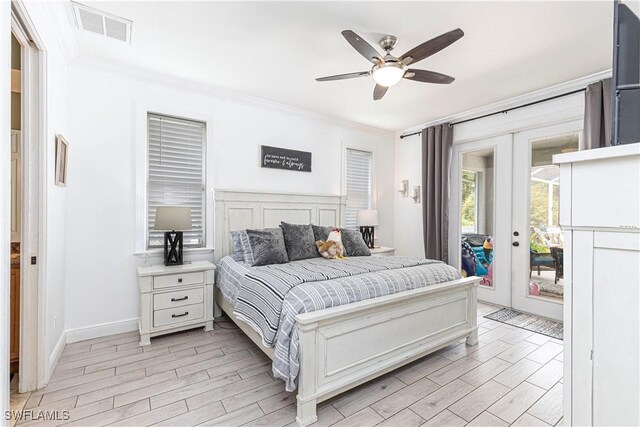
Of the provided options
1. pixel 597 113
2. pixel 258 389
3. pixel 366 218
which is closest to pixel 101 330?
pixel 258 389

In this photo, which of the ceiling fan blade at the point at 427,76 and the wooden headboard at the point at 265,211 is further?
the wooden headboard at the point at 265,211

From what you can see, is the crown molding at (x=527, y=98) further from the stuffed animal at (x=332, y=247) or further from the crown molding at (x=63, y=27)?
the crown molding at (x=63, y=27)

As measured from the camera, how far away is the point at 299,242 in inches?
132

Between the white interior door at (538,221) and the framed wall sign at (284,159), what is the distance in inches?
108

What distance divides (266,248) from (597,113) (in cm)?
353

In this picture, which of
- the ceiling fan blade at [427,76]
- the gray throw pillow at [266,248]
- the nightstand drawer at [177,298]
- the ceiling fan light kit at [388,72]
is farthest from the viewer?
the gray throw pillow at [266,248]

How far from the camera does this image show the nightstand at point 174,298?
9.37ft

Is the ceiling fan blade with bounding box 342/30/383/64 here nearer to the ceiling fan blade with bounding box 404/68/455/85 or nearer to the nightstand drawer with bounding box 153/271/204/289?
the ceiling fan blade with bounding box 404/68/455/85

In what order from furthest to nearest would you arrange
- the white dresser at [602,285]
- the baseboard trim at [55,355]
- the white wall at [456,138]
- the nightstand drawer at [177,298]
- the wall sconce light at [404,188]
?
1. the wall sconce light at [404,188]
2. the white wall at [456,138]
3. the nightstand drawer at [177,298]
4. the baseboard trim at [55,355]
5. the white dresser at [602,285]

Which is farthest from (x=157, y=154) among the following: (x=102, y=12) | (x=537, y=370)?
(x=537, y=370)

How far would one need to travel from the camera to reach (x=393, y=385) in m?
2.25

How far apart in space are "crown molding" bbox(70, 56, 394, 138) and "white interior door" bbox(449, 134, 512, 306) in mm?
1911

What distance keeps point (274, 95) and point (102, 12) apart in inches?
73.1

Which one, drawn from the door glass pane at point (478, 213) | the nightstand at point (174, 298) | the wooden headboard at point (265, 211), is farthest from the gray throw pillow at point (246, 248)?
the door glass pane at point (478, 213)
